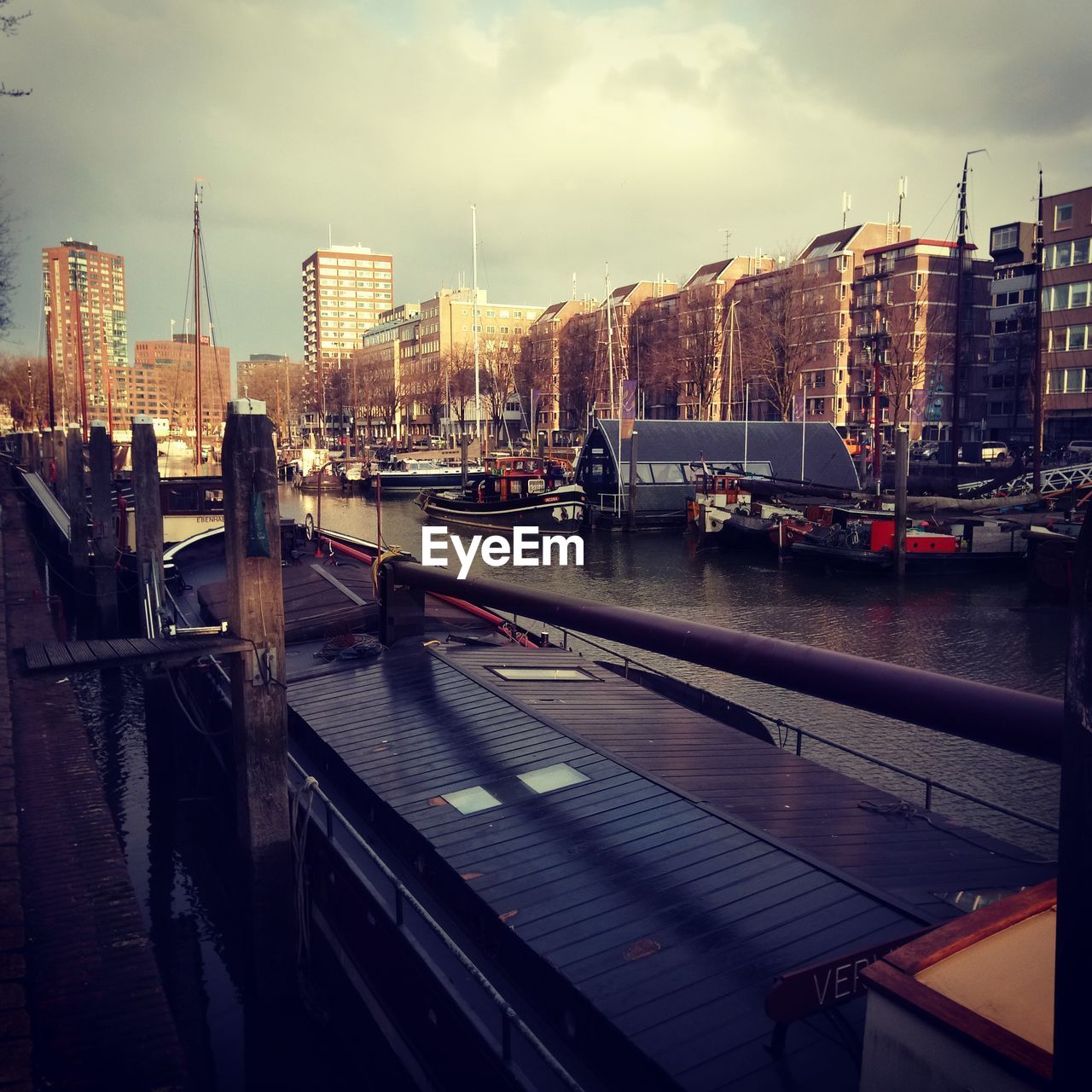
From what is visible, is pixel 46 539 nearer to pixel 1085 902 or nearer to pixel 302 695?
pixel 302 695

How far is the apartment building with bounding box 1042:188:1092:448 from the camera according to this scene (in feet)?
210

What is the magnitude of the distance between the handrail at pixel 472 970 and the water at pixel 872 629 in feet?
35.0

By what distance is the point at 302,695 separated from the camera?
464 inches

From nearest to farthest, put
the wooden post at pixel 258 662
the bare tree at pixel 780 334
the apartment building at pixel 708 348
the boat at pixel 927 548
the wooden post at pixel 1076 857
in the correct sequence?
the wooden post at pixel 1076 857
the wooden post at pixel 258 662
the boat at pixel 927 548
the bare tree at pixel 780 334
the apartment building at pixel 708 348

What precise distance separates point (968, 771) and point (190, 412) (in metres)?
176

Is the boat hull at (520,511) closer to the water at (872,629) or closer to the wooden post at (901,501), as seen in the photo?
the water at (872,629)

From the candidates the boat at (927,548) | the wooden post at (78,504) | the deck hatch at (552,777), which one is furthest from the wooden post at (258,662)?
the boat at (927,548)

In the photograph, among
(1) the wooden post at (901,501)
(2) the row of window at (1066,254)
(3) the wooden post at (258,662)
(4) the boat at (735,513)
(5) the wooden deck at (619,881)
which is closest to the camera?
(5) the wooden deck at (619,881)

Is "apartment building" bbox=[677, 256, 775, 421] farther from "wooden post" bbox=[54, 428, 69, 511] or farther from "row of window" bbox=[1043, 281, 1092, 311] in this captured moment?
"wooden post" bbox=[54, 428, 69, 511]

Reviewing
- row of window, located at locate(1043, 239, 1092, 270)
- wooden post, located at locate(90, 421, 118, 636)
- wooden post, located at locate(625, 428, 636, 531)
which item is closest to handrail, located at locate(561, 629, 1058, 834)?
wooden post, located at locate(90, 421, 118, 636)

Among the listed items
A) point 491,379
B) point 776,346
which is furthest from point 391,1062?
point 491,379

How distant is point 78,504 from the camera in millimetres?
26797

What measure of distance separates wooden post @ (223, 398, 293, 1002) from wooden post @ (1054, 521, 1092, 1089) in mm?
7310

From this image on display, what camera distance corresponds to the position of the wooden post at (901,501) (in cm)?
3475
